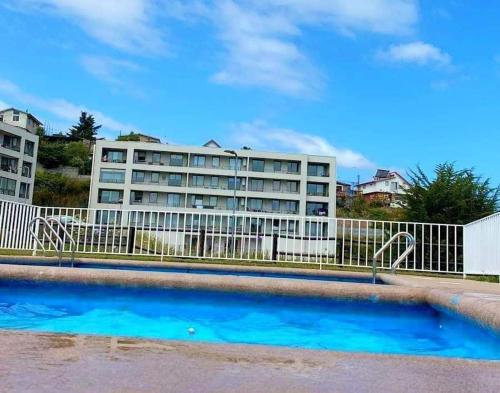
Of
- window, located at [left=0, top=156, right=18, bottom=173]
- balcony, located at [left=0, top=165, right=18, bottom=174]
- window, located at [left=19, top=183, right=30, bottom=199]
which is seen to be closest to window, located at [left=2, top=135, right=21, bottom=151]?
window, located at [left=0, top=156, right=18, bottom=173]

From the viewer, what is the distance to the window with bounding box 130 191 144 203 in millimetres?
61719

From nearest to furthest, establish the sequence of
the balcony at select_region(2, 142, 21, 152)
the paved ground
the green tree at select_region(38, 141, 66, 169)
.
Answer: the paved ground, the balcony at select_region(2, 142, 21, 152), the green tree at select_region(38, 141, 66, 169)

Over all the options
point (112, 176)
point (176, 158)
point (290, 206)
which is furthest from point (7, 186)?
point (290, 206)

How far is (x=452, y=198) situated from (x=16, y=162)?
175 ft

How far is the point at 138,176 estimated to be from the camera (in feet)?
204

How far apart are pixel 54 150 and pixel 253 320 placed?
75.9 m

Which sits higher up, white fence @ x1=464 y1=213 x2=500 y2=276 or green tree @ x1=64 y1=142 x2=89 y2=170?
green tree @ x1=64 y1=142 x2=89 y2=170

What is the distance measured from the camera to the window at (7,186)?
175ft

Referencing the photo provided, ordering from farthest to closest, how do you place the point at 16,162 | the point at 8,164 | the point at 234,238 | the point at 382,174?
the point at 382,174 → the point at 16,162 → the point at 8,164 → the point at 234,238

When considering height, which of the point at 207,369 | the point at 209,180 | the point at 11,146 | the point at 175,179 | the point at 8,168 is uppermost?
the point at 11,146

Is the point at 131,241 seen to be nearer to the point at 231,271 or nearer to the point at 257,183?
the point at 231,271

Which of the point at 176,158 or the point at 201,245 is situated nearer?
the point at 201,245

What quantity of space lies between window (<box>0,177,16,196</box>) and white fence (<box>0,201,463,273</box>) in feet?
160

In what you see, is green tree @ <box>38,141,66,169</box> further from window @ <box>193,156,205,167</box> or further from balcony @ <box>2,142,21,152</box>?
window @ <box>193,156,205,167</box>
